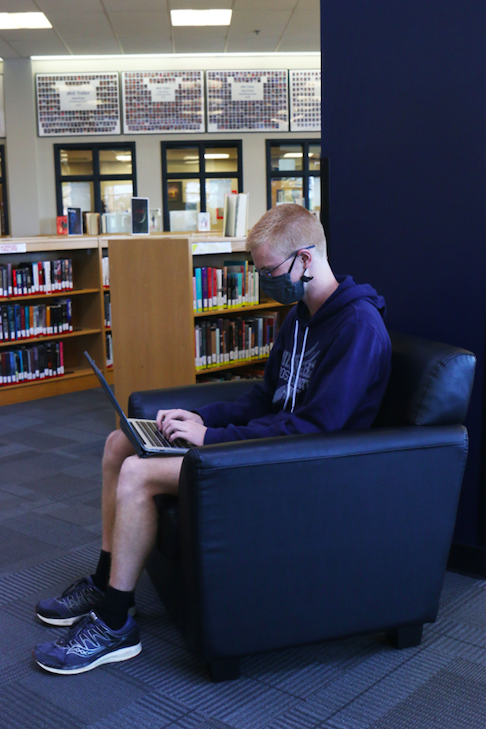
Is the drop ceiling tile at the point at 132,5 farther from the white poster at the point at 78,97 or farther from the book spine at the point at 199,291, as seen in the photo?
the book spine at the point at 199,291

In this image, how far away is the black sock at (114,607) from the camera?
173 centimetres

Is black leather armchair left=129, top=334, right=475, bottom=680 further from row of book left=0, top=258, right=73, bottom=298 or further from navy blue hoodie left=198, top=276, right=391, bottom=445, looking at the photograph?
row of book left=0, top=258, right=73, bottom=298

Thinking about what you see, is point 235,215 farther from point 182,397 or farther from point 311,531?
point 311,531

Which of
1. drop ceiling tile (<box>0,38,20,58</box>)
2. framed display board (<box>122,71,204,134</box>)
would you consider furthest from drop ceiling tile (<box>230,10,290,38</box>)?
drop ceiling tile (<box>0,38,20,58</box>)

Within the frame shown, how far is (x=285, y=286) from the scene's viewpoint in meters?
1.91

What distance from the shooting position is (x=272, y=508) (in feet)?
5.12

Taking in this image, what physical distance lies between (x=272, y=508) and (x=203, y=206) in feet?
26.8

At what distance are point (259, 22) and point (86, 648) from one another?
24.0ft

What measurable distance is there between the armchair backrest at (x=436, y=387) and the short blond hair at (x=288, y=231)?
0.42m

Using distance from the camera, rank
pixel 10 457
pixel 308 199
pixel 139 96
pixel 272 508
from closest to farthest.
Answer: pixel 272 508
pixel 10 457
pixel 139 96
pixel 308 199

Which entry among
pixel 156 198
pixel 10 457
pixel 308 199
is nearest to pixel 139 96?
pixel 156 198

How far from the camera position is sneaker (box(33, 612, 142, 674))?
5.67 feet

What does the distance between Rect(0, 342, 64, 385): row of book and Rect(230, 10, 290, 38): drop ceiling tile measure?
13.9 feet

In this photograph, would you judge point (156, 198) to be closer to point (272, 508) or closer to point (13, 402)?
point (13, 402)
